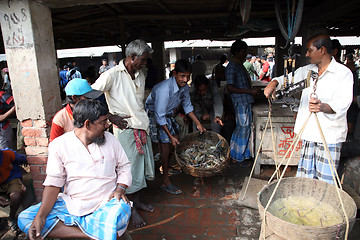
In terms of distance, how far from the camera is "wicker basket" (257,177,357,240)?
179 centimetres

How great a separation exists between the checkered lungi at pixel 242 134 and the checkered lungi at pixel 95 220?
2.91 meters

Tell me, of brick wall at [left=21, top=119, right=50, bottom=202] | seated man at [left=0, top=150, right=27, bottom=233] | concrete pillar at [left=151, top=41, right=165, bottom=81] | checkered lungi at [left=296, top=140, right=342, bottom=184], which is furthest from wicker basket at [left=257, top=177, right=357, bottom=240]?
concrete pillar at [left=151, top=41, right=165, bottom=81]

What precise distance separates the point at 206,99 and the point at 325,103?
2607 millimetres

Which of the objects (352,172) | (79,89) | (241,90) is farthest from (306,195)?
(79,89)

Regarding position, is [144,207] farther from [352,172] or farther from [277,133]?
[352,172]

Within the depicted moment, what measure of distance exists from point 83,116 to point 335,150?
8.09ft

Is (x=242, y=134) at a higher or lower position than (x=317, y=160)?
lower

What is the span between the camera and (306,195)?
2.59 metres

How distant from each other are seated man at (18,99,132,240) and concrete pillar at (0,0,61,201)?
1030 mm

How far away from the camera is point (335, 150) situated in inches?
107

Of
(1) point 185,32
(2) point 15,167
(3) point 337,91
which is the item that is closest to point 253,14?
(1) point 185,32

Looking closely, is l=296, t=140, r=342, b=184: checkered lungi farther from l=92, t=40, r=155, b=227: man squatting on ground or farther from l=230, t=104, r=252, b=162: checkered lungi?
l=92, t=40, r=155, b=227: man squatting on ground

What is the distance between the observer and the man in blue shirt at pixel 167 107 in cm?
349

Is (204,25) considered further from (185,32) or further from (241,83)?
(241,83)
